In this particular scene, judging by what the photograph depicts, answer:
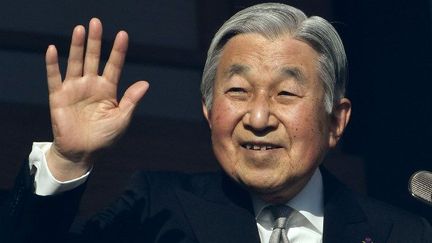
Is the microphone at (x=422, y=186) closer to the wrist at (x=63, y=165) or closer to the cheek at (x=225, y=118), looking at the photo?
the cheek at (x=225, y=118)

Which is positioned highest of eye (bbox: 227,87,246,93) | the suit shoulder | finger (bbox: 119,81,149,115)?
finger (bbox: 119,81,149,115)

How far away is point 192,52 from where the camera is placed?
4.55 meters

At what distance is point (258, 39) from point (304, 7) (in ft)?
2.93

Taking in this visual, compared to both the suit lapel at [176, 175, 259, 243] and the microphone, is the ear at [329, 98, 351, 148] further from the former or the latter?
the microphone

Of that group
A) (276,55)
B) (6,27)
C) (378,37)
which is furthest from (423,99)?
(6,27)

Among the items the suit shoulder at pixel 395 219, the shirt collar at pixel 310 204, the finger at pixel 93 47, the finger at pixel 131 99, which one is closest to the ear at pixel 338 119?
the shirt collar at pixel 310 204

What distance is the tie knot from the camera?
3900 millimetres

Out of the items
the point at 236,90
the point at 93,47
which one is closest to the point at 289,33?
the point at 236,90

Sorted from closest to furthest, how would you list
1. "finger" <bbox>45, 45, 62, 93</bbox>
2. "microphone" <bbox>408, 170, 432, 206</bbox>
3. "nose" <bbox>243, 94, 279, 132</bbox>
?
1. "microphone" <bbox>408, 170, 432, 206</bbox>
2. "finger" <bbox>45, 45, 62, 93</bbox>
3. "nose" <bbox>243, 94, 279, 132</bbox>

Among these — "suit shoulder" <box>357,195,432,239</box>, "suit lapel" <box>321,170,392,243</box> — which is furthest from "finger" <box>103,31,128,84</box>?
"suit shoulder" <box>357,195,432,239</box>

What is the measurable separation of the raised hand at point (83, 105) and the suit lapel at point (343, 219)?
2.09 ft

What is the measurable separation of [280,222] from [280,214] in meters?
0.03

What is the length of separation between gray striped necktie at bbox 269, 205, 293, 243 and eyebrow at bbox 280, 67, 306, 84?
0.32 metres

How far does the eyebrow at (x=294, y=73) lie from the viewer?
3891mm
